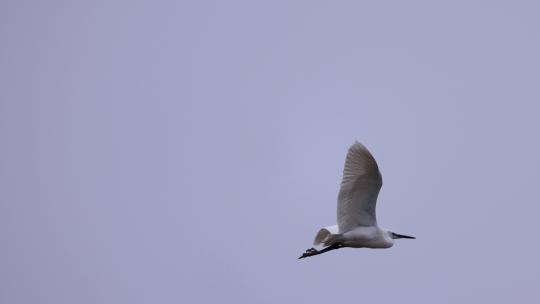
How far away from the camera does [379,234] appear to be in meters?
17.0

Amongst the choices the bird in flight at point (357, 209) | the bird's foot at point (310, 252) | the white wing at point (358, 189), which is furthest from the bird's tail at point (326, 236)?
the bird's foot at point (310, 252)

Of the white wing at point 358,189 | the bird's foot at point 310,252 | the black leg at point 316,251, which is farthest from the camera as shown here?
the bird's foot at point 310,252

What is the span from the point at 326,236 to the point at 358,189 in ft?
5.05

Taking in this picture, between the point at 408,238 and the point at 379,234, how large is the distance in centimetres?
270

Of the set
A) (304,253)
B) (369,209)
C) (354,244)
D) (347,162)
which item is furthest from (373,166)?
(304,253)

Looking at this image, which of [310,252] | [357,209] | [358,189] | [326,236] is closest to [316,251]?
[310,252]

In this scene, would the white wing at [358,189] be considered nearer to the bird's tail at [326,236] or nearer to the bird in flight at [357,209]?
the bird in flight at [357,209]

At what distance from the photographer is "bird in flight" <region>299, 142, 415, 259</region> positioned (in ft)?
49.3

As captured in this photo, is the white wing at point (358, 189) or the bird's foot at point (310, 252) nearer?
the white wing at point (358, 189)

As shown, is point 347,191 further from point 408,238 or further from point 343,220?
point 408,238

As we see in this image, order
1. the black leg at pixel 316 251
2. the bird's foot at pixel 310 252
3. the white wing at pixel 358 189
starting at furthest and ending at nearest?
the bird's foot at pixel 310 252
the black leg at pixel 316 251
the white wing at pixel 358 189

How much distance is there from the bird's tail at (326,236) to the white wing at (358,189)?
156mm

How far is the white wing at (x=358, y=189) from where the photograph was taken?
588 inches

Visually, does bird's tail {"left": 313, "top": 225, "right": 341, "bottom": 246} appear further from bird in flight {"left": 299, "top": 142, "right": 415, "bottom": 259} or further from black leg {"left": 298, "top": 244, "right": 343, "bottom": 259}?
black leg {"left": 298, "top": 244, "right": 343, "bottom": 259}
